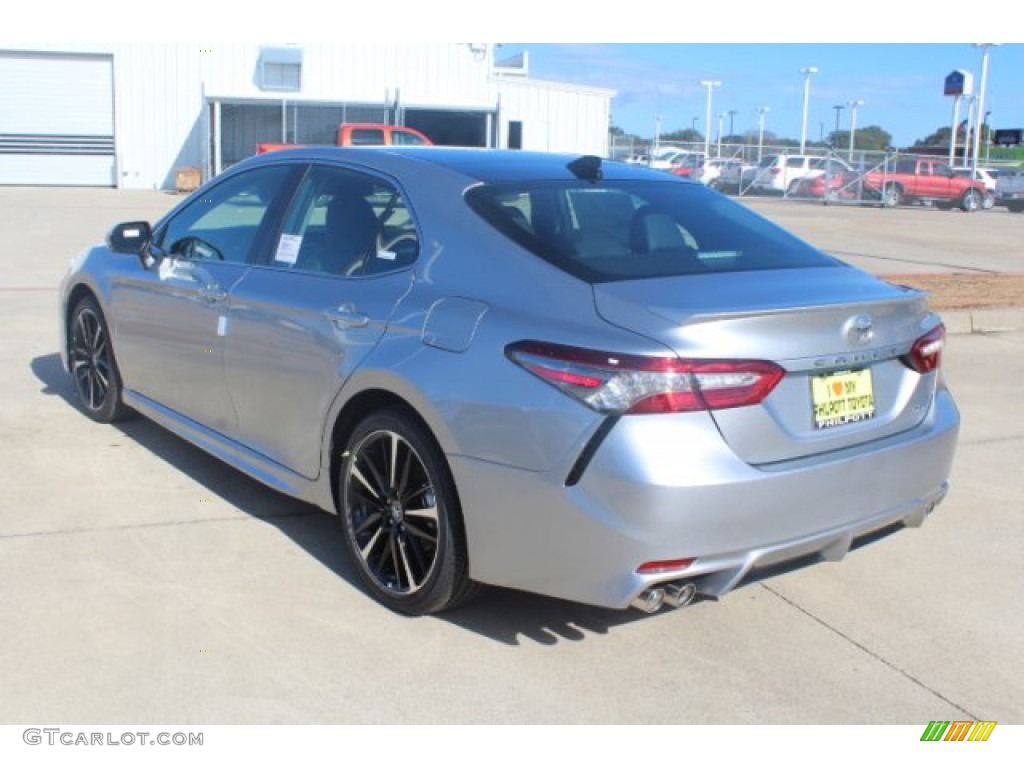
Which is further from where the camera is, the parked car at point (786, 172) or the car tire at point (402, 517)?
the parked car at point (786, 172)

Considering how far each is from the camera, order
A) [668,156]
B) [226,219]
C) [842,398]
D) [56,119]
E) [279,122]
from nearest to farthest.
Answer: [842,398], [226,219], [56,119], [279,122], [668,156]

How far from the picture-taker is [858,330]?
12.2ft

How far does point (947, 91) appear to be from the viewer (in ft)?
158

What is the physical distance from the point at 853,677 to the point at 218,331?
294 centimetres

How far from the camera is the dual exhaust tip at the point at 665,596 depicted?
347 centimetres

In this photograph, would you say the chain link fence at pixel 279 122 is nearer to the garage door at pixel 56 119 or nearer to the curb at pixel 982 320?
the garage door at pixel 56 119

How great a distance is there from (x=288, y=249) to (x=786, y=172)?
118ft

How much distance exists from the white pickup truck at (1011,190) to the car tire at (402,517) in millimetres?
36224

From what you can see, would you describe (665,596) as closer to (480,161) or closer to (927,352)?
(927,352)

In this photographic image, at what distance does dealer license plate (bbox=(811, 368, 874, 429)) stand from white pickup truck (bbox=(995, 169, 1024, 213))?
35.8 meters

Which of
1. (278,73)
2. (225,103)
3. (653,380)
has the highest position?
(278,73)

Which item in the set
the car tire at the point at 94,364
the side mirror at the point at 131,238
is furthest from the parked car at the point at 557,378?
the car tire at the point at 94,364

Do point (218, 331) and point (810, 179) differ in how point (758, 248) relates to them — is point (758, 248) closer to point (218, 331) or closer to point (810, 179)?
point (218, 331)

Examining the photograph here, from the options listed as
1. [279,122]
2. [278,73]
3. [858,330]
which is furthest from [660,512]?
[279,122]
